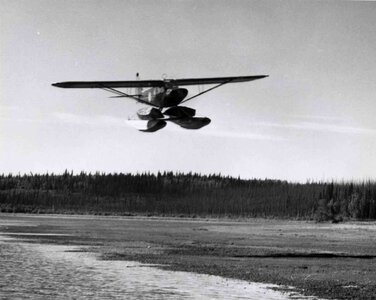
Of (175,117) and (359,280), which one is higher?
(175,117)

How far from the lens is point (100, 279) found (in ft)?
70.7

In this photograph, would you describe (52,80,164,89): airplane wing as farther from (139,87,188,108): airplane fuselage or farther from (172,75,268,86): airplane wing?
(172,75,268,86): airplane wing

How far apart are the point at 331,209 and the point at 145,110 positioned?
72519 mm

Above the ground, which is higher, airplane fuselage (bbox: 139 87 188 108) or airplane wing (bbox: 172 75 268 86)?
airplane wing (bbox: 172 75 268 86)

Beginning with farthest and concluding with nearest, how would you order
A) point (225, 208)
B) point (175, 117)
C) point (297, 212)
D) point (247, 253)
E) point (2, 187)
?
point (2, 187) < point (225, 208) < point (297, 212) < point (175, 117) < point (247, 253)

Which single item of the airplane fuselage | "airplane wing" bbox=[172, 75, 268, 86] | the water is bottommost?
the water

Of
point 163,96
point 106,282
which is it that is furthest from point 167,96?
point 106,282

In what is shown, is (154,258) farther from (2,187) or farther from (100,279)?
(2,187)

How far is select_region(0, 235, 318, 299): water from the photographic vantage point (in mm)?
18531

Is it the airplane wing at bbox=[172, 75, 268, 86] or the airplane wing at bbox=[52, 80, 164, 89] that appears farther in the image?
the airplane wing at bbox=[172, 75, 268, 86]

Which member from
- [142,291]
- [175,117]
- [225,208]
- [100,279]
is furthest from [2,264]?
[225,208]

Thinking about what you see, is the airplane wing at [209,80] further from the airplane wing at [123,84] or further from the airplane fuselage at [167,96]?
the airplane wing at [123,84]

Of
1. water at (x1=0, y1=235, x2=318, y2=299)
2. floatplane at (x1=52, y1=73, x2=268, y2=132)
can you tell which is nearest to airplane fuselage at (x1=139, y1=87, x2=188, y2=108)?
floatplane at (x1=52, y1=73, x2=268, y2=132)

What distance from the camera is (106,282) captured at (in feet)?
68.7
